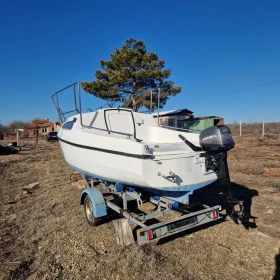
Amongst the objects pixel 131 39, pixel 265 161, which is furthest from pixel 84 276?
pixel 131 39

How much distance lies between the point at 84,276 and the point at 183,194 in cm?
171

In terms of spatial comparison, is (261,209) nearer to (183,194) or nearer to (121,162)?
(183,194)

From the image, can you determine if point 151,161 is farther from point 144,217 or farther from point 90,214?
point 90,214

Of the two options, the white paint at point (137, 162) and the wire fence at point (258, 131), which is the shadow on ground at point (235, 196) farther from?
the wire fence at point (258, 131)

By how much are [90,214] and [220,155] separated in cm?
257

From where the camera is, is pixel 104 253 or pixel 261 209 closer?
pixel 104 253

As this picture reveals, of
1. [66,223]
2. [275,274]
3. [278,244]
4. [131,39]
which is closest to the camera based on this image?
[275,274]

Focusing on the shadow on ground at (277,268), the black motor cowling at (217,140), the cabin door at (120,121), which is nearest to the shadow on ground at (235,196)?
the shadow on ground at (277,268)

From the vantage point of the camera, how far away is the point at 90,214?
4191 mm

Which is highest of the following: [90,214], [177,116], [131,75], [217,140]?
[131,75]

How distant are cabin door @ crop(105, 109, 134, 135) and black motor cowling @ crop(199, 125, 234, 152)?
2.10m

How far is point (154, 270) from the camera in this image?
2.78m

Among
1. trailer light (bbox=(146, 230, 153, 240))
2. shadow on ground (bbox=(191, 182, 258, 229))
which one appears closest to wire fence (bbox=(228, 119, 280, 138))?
shadow on ground (bbox=(191, 182, 258, 229))

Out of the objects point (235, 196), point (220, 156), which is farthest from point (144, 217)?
point (235, 196)
